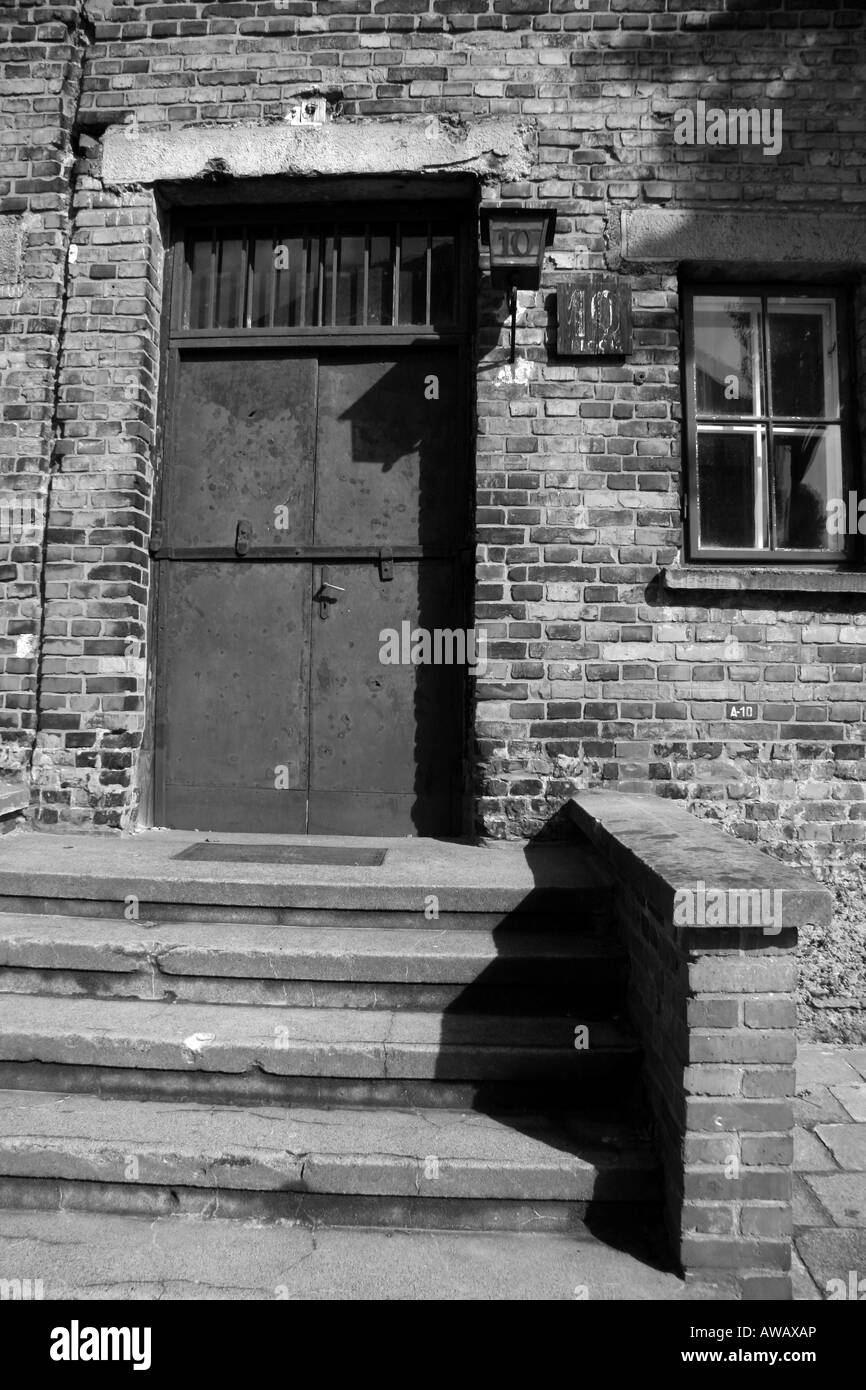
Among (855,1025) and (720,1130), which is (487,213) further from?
(855,1025)

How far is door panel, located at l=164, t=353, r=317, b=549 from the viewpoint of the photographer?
4.55 meters

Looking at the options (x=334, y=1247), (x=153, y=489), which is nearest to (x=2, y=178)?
(x=153, y=489)

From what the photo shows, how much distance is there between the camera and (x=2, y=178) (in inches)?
172

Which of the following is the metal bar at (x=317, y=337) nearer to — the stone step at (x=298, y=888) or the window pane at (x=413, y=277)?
the window pane at (x=413, y=277)

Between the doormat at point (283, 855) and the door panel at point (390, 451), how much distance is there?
1.65 metres

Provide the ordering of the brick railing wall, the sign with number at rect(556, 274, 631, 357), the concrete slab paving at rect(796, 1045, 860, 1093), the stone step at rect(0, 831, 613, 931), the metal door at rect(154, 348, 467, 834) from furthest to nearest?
the metal door at rect(154, 348, 467, 834)
the sign with number at rect(556, 274, 631, 357)
the concrete slab paving at rect(796, 1045, 860, 1093)
the stone step at rect(0, 831, 613, 931)
the brick railing wall

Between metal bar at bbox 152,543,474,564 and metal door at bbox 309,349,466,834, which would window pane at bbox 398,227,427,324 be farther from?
metal bar at bbox 152,543,474,564

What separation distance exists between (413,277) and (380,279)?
183 mm

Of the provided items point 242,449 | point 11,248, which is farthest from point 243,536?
point 11,248

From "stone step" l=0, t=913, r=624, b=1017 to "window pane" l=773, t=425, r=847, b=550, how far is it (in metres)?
2.45

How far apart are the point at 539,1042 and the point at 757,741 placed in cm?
197

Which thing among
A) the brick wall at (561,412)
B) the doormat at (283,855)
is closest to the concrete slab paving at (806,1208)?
the brick wall at (561,412)

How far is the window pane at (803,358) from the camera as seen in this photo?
4352 mm

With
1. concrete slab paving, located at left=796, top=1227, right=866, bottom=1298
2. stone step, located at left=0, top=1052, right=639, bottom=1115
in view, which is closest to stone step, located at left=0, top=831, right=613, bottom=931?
stone step, located at left=0, top=1052, right=639, bottom=1115
